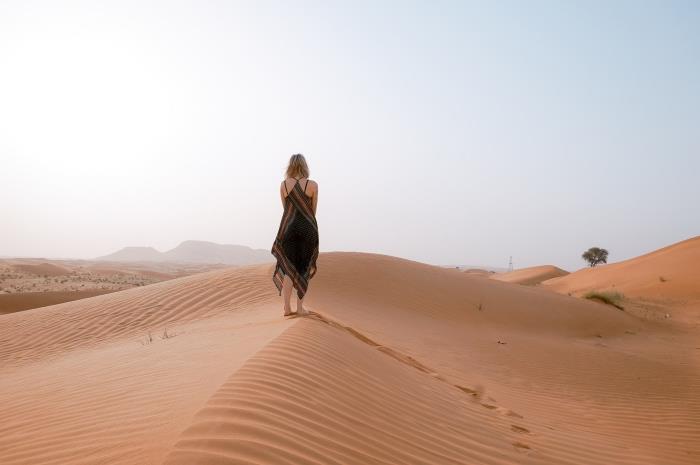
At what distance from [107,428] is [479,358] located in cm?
660

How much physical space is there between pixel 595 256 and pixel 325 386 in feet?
172

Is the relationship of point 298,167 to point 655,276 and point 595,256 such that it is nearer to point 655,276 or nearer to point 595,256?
point 655,276

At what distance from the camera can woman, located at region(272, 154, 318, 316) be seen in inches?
234

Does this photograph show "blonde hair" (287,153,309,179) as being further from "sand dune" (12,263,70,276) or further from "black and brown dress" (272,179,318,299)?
"sand dune" (12,263,70,276)

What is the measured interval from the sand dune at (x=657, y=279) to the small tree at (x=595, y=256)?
14841mm

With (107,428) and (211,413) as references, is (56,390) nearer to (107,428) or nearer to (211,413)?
(107,428)

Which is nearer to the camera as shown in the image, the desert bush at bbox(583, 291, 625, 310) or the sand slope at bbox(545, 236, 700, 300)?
the desert bush at bbox(583, 291, 625, 310)

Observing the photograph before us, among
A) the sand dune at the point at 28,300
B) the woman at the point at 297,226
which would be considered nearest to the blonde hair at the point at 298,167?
the woman at the point at 297,226

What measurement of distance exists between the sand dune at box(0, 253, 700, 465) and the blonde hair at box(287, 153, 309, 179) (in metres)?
1.78

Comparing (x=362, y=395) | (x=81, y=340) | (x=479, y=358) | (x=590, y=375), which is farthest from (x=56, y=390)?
(x=590, y=375)

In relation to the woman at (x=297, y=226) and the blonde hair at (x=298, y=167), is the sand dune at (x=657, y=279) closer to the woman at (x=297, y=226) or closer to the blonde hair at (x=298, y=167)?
the woman at (x=297, y=226)

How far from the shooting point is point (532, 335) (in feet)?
38.2

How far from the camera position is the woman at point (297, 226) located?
5.95 meters

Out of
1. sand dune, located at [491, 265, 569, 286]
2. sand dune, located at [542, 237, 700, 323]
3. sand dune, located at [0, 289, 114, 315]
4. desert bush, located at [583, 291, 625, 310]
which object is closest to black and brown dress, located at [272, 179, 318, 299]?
sand dune, located at [0, 289, 114, 315]
